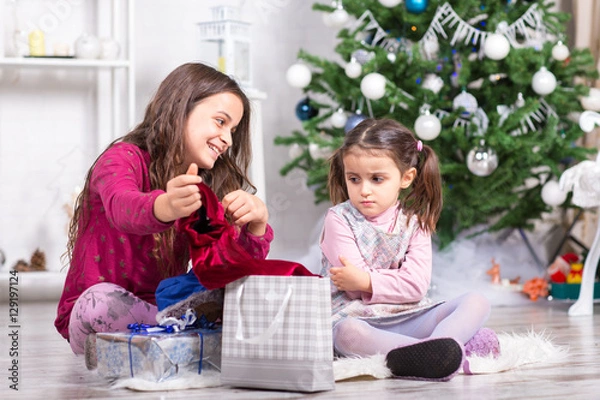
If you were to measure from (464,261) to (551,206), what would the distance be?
0.39 m

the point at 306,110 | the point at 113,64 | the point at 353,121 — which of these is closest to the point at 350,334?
the point at 353,121

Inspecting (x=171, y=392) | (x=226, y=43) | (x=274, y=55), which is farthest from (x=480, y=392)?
(x=274, y=55)

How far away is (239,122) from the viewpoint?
6.07ft

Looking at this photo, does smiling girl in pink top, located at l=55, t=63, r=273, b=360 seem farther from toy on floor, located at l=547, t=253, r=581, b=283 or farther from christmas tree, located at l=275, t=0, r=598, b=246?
toy on floor, located at l=547, t=253, r=581, b=283

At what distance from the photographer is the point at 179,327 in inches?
59.3

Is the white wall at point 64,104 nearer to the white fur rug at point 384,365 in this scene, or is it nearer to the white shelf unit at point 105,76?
the white shelf unit at point 105,76

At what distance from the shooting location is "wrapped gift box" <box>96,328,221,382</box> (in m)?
1.45

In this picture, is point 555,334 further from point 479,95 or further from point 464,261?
point 479,95

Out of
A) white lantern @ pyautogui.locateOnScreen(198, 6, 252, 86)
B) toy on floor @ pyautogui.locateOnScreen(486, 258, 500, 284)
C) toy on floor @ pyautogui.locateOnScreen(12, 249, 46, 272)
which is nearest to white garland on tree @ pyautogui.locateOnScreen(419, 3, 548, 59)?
white lantern @ pyautogui.locateOnScreen(198, 6, 252, 86)

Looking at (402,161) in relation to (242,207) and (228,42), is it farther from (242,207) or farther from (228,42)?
(228,42)

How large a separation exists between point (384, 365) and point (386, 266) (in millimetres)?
296

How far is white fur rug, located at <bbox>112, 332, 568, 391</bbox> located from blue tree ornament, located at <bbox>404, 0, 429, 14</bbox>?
1406 millimetres

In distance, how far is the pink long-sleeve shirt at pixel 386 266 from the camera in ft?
5.69

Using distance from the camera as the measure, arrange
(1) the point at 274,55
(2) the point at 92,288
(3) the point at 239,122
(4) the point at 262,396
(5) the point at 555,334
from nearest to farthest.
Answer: (4) the point at 262,396 < (2) the point at 92,288 < (3) the point at 239,122 < (5) the point at 555,334 < (1) the point at 274,55
